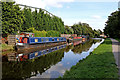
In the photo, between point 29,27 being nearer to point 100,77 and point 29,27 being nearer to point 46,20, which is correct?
point 46,20

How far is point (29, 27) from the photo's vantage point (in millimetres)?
27906

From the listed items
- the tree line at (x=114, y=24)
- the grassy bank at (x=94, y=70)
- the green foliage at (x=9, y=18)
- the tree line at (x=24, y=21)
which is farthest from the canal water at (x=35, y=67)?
the tree line at (x=114, y=24)

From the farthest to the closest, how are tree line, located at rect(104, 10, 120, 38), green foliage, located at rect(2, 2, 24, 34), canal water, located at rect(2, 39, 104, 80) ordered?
tree line, located at rect(104, 10, 120, 38) → green foliage, located at rect(2, 2, 24, 34) → canal water, located at rect(2, 39, 104, 80)

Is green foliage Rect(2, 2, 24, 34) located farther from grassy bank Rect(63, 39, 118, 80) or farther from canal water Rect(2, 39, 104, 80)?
grassy bank Rect(63, 39, 118, 80)

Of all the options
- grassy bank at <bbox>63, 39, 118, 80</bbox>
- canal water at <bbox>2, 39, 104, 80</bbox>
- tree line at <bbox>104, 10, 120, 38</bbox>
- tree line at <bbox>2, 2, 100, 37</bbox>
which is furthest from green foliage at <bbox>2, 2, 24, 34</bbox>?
tree line at <bbox>104, 10, 120, 38</bbox>

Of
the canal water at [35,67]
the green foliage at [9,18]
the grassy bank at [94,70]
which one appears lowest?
the canal water at [35,67]

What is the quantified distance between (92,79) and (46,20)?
31.1 metres

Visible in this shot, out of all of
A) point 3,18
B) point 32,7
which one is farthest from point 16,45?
point 32,7

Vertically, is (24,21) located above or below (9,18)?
above

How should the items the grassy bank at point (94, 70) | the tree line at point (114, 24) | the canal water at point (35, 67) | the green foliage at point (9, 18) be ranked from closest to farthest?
the grassy bank at point (94, 70), the canal water at point (35, 67), the green foliage at point (9, 18), the tree line at point (114, 24)

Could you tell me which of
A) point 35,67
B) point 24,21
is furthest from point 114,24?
point 35,67

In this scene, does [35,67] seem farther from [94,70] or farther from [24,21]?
[24,21]

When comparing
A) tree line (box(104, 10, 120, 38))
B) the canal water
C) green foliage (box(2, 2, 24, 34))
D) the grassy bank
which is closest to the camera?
the grassy bank

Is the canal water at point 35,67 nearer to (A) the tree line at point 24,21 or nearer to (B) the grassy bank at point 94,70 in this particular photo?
(B) the grassy bank at point 94,70
